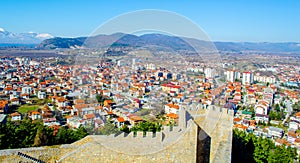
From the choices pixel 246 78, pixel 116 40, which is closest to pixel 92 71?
pixel 116 40

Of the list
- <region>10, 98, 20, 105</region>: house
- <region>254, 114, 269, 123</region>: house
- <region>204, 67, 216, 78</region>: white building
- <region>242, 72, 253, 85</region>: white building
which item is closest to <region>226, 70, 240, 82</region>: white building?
<region>254, 114, 269, 123</region>: house

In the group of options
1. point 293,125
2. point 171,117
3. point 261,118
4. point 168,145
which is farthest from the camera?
point 261,118

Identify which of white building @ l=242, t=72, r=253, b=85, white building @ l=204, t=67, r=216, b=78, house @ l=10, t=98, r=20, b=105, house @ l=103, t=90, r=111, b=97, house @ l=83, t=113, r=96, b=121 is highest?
white building @ l=204, t=67, r=216, b=78

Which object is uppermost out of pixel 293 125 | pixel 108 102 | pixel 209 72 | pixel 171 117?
pixel 209 72

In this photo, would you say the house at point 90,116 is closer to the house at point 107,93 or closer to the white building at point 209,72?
the house at point 107,93

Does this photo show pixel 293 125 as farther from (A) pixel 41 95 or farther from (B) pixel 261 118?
(A) pixel 41 95

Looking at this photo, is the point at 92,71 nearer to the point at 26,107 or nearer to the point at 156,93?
the point at 156,93

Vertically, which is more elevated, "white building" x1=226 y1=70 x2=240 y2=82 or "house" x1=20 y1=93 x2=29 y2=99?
"white building" x1=226 y1=70 x2=240 y2=82

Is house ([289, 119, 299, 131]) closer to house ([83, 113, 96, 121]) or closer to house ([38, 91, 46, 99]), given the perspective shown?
house ([83, 113, 96, 121])

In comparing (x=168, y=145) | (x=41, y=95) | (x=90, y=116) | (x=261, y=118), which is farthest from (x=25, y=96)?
(x=90, y=116)
